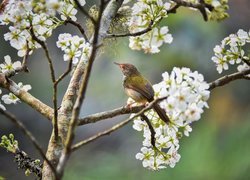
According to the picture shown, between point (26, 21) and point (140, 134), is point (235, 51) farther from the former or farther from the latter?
point (140, 134)

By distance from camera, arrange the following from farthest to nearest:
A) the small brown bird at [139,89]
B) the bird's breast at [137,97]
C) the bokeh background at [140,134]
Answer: the bokeh background at [140,134] < the bird's breast at [137,97] < the small brown bird at [139,89]

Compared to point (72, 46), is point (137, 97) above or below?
below

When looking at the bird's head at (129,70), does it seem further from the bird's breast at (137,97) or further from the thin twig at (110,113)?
the thin twig at (110,113)

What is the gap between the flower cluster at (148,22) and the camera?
1.38 meters

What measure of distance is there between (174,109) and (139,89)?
391 millimetres

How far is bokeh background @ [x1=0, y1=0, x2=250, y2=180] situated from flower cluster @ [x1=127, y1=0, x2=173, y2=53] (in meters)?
2.69

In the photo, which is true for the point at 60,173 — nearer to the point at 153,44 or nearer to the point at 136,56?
the point at 153,44

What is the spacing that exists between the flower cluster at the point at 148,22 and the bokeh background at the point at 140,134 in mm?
2689

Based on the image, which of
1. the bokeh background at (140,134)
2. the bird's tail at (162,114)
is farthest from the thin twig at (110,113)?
the bokeh background at (140,134)

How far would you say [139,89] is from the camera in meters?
1.43

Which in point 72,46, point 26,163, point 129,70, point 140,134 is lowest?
point 140,134

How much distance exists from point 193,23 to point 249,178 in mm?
1370

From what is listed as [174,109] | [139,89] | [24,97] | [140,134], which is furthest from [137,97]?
[140,134]

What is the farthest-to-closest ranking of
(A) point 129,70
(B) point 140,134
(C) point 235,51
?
(B) point 140,134, (A) point 129,70, (C) point 235,51
